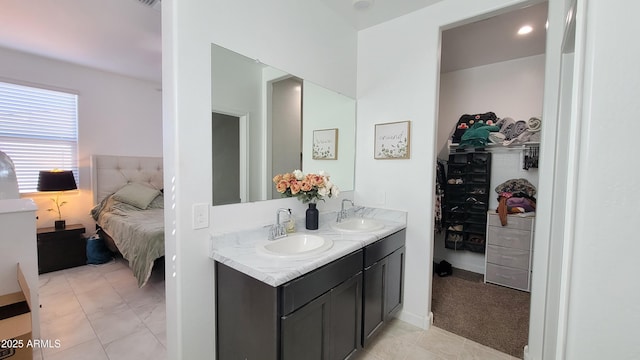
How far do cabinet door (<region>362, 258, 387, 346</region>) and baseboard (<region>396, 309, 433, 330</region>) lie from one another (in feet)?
1.46

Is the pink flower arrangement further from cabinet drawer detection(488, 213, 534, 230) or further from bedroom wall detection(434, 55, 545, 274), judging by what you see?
bedroom wall detection(434, 55, 545, 274)

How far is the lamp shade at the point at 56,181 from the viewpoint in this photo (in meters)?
3.12

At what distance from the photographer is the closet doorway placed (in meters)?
2.21

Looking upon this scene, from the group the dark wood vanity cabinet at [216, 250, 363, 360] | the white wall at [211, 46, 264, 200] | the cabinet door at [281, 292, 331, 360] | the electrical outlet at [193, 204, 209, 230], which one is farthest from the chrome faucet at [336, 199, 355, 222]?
the electrical outlet at [193, 204, 209, 230]

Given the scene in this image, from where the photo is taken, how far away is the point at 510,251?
2865 mm

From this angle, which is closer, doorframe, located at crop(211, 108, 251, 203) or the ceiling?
doorframe, located at crop(211, 108, 251, 203)

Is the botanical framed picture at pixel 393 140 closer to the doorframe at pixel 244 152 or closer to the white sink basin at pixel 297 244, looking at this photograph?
the white sink basin at pixel 297 244

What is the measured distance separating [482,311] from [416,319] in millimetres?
755

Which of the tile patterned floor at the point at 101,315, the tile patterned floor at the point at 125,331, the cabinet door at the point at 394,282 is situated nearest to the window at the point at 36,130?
the tile patterned floor at the point at 101,315

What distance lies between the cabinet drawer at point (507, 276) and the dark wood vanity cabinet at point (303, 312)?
199cm

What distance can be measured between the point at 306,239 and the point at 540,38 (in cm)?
318

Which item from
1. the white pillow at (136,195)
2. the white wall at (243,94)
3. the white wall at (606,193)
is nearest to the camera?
the white wall at (606,193)

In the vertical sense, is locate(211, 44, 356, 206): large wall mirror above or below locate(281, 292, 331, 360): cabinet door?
above

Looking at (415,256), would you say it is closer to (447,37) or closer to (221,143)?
(221,143)
